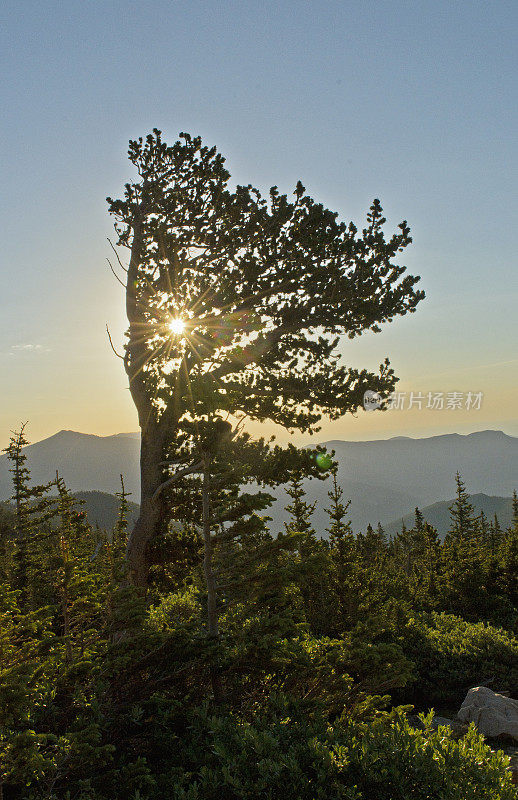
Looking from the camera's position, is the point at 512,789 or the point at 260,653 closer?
the point at 512,789

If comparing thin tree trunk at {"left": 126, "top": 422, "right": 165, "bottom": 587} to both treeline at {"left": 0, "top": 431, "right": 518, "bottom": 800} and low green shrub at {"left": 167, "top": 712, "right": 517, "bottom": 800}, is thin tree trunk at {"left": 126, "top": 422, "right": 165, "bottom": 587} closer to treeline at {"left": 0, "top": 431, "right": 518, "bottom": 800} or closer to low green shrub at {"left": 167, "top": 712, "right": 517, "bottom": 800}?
treeline at {"left": 0, "top": 431, "right": 518, "bottom": 800}

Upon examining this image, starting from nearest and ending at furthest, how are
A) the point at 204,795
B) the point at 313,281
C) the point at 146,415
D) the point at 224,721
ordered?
the point at 204,795, the point at 224,721, the point at 313,281, the point at 146,415

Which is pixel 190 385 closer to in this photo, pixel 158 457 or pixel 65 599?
pixel 65 599

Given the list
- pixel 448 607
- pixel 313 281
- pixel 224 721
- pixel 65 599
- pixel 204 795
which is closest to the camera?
pixel 204 795

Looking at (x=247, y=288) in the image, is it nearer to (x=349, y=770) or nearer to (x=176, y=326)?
(x=176, y=326)

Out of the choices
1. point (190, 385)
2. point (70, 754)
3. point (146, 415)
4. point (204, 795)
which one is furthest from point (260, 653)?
point (146, 415)

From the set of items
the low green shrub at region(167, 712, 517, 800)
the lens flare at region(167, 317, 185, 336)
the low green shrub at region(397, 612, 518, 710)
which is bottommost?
the low green shrub at region(397, 612, 518, 710)

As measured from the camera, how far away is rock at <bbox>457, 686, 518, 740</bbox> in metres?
12.8

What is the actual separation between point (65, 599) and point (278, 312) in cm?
1054

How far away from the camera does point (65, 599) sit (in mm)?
8320

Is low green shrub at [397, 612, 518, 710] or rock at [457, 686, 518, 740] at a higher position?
rock at [457, 686, 518, 740]

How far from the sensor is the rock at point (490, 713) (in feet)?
42.0

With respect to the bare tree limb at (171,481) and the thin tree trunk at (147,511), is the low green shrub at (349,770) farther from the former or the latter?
the thin tree trunk at (147,511)

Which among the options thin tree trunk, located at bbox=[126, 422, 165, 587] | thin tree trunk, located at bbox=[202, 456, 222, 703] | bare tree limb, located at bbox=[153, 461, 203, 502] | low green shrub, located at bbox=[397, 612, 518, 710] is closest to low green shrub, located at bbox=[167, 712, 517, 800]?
thin tree trunk, located at bbox=[202, 456, 222, 703]
